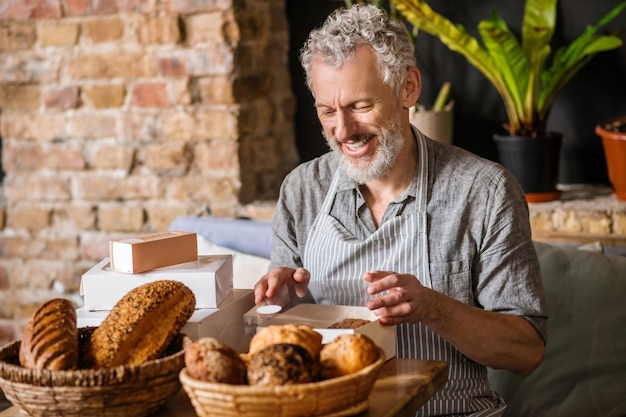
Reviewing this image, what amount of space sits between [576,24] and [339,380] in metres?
1.85

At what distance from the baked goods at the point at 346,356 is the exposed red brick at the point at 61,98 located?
183 cm

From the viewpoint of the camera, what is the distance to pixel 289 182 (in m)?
1.94

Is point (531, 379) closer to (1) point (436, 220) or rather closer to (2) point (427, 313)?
(1) point (436, 220)

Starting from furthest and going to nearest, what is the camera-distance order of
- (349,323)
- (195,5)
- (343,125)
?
(195,5)
(343,125)
(349,323)

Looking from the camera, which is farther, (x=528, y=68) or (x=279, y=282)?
(x=528, y=68)

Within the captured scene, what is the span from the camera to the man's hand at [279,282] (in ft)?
5.01

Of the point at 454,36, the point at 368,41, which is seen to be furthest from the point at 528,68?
the point at 368,41

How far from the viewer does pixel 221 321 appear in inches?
54.6

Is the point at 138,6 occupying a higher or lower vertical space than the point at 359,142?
higher

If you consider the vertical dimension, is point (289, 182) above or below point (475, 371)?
above

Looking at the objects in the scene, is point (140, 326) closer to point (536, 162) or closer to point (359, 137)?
point (359, 137)

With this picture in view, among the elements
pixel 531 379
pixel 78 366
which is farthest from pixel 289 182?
pixel 78 366

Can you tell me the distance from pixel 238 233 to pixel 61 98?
744 millimetres

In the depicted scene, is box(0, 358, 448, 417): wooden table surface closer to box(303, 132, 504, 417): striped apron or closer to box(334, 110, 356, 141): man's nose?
box(303, 132, 504, 417): striped apron
